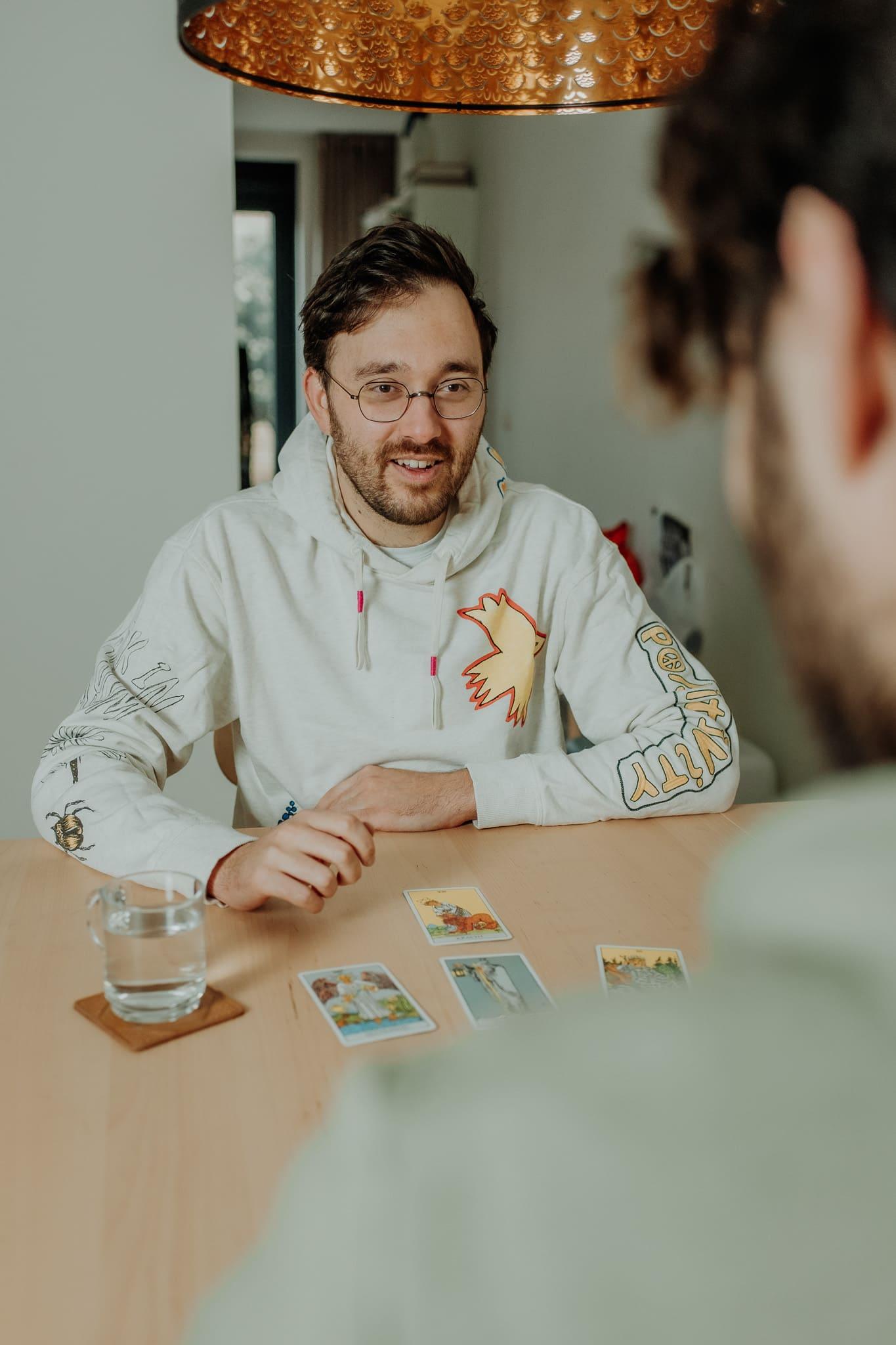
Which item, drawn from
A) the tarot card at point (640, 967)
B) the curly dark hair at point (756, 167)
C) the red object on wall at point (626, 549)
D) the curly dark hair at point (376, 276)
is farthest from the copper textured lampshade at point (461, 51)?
the red object on wall at point (626, 549)

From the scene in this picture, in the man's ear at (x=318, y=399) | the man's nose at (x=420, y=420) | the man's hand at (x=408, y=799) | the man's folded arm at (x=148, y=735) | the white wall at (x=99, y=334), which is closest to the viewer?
the man's folded arm at (x=148, y=735)

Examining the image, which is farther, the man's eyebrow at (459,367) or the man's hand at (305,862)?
the man's eyebrow at (459,367)

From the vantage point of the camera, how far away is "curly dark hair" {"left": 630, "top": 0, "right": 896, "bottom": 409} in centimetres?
27

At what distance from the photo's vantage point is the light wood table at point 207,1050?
0.65 metres

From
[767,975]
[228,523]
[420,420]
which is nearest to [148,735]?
[228,523]

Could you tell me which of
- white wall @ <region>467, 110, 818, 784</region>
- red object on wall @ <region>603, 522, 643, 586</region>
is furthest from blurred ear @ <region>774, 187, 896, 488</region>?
red object on wall @ <region>603, 522, 643, 586</region>

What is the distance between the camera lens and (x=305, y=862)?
1.07 meters

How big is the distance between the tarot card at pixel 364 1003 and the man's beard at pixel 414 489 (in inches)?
30.6

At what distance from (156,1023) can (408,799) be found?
0.50 metres

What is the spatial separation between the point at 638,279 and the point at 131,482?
88.8 inches

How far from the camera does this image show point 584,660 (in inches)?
65.4

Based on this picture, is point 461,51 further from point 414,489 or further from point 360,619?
point 360,619

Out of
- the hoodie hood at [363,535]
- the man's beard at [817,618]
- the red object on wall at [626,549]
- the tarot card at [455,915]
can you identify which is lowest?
the red object on wall at [626,549]

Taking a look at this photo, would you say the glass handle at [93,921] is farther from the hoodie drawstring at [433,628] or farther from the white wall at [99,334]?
the white wall at [99,334]
